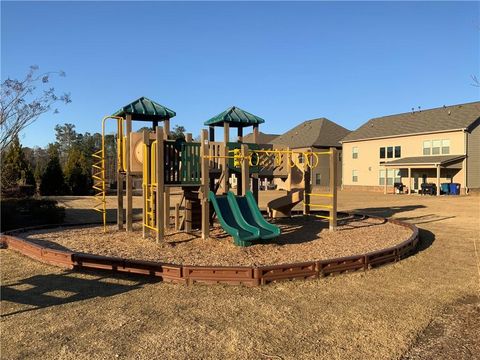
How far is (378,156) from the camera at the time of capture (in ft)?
146

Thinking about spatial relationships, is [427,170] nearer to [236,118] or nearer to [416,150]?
[416,150]

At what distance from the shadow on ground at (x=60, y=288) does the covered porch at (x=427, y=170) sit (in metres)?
32.7

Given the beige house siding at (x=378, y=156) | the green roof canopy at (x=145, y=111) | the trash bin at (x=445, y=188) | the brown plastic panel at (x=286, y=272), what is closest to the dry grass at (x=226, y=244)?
the brown plastic panel at (x=286, y=272)

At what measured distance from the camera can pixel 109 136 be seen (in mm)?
84625

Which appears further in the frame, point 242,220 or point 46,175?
point 46,175

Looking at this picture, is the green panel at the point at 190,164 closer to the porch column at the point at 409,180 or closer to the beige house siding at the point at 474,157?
the porch column at the point at 409,180

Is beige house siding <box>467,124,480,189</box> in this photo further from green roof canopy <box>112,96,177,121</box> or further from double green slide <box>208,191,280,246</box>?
double green slide <box>208,191,280,246</box>

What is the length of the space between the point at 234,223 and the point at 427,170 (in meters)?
33.7

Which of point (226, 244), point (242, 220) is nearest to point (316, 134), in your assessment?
point (242, 220)

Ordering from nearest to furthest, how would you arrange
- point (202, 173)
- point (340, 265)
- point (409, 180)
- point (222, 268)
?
point (222, 268) < point (340, 265) < point (202, 173) < point (409, 180)

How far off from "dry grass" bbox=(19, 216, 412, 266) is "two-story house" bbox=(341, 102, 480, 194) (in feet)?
86.1

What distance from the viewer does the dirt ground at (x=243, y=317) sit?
4.31m

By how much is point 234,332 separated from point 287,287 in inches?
78.0

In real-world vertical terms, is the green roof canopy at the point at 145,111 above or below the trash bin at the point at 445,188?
above
